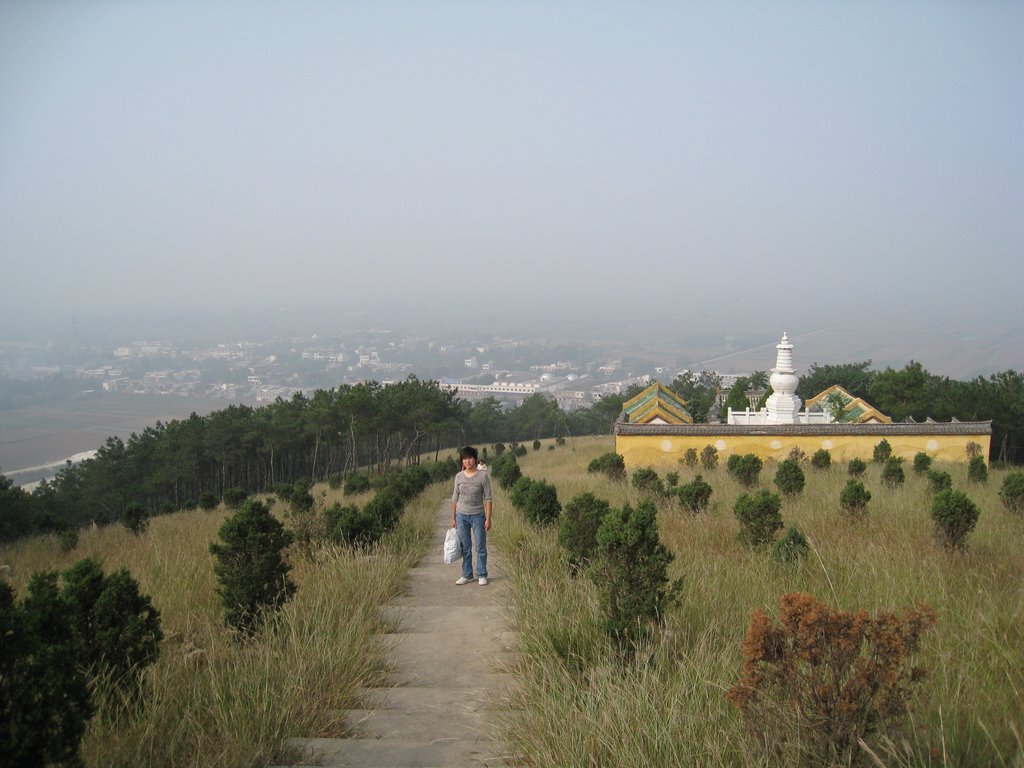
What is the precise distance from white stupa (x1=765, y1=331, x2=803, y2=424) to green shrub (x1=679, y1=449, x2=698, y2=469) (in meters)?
3.97

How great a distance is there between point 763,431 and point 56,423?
4930 cm

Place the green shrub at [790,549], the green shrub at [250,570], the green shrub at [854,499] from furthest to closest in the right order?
1. the green shrub at [854,499]
2. the green shrub at [790,549]
3. the green shrub at [250,570]

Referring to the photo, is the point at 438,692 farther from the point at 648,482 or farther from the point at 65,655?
the point at 648,482

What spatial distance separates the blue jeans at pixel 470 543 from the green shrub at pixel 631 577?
2640 mm

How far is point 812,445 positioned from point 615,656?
→ 18.2m

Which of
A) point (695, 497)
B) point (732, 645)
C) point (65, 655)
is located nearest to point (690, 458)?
point (695, 497)

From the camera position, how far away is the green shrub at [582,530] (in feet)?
21.5

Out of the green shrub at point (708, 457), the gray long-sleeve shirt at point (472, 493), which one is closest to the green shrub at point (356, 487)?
the green shrub at point (708, 457)

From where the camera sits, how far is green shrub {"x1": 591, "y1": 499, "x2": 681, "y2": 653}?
4246 mm

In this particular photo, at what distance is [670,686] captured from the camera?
3.41m

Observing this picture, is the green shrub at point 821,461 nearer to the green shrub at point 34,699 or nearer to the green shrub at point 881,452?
the green shrub at point 881,452

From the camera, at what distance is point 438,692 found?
409 centimetres

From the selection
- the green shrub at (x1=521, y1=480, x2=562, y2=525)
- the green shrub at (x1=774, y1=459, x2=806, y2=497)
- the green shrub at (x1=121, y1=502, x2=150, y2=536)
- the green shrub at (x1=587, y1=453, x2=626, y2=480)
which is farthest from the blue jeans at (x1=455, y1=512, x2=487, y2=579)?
the green shrub at (x1=587, y1=453, x2=626, y2=480)

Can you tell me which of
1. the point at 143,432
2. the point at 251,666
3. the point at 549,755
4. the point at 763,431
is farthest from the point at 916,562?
the point at 143,432
